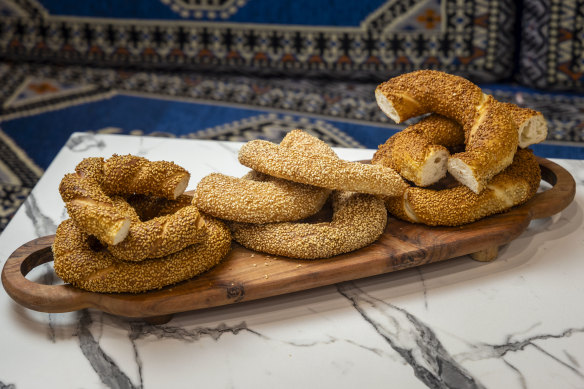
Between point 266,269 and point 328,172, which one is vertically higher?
point 328,172

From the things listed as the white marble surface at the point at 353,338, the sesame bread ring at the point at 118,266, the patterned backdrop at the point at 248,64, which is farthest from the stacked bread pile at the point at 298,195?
the patterned backdrop at the point at 248,64

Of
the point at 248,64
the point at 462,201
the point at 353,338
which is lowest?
the point at 248,64

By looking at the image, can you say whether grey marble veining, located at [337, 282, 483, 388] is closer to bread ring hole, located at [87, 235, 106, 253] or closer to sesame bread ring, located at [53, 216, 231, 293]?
sesame bread ring, located at [53, 216, 231, 293]

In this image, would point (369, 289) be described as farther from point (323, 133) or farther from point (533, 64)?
point (533, 64)

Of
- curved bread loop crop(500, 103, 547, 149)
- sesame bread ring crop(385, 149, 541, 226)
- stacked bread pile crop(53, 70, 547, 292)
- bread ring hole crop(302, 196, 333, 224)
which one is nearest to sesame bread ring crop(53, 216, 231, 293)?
stacked bread pile crop(53, 70, 547, 292)

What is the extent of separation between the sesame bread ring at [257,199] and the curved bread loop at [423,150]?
206mm

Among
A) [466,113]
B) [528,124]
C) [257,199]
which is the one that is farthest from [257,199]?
[528,124]

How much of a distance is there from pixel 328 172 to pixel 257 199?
15 cm

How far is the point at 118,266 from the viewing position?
1.08 m

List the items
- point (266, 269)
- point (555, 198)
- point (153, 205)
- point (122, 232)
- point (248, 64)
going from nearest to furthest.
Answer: point (122, 232) → point (266, 269) → point (153, 205) → point (555, 198) → point (248, 64)

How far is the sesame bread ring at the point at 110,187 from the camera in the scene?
1.04 meters

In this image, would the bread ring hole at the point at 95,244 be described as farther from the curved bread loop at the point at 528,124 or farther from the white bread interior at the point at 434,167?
the curved bread loop at the point at 528,124

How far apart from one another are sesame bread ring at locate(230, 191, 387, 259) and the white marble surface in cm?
10

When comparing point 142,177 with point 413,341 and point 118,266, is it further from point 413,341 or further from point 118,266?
point 413,341
